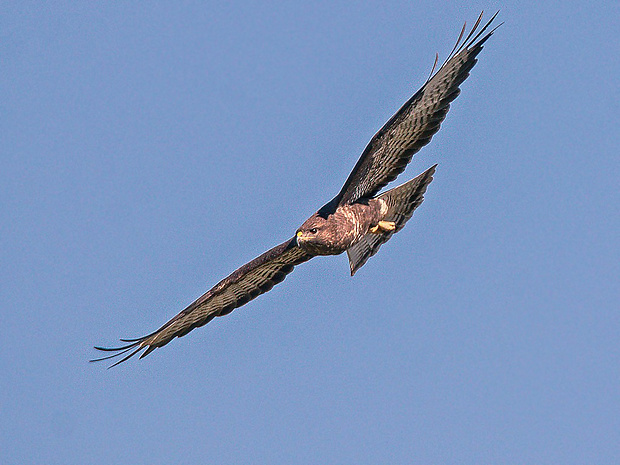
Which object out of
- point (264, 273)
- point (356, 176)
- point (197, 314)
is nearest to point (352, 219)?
point (356, 176)

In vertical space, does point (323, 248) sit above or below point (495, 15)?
below

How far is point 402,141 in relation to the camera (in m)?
13.3

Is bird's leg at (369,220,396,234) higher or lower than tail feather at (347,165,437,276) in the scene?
lower

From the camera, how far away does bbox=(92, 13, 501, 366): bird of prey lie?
12.9 m

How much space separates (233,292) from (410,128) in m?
3.22

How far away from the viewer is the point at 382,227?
13.8 meters

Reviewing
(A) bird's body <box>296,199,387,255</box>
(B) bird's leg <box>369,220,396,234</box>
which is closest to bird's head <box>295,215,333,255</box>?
(A) bird's body <box>296,199,387,255</box>

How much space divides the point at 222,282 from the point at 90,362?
6.52 ft

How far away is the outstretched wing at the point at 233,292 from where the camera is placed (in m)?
13.9

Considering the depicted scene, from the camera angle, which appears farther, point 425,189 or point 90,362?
point 425,189

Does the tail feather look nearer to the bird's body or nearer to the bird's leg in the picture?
the bird's leg

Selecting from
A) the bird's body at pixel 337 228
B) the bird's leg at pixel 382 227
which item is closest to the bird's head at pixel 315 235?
the bird's body at pixel 337 228

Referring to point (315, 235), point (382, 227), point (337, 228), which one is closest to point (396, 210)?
point (382, 227)

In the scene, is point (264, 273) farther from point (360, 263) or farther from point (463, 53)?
point (463, 53)
